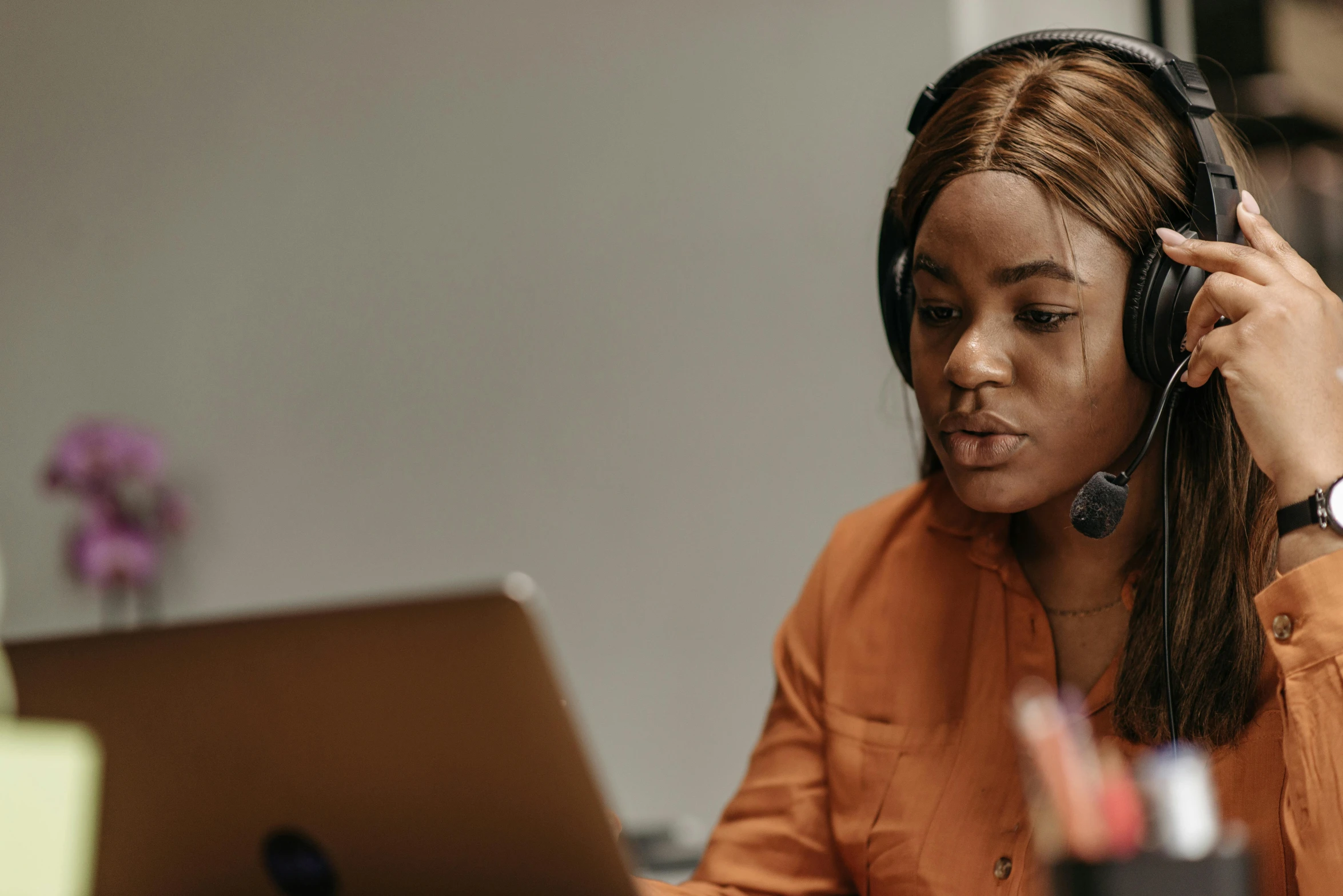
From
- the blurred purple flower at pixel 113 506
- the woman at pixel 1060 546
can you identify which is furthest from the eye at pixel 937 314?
the blurred purple flower at pixel 113 506

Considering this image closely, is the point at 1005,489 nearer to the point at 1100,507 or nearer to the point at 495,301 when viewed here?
the point at 1100,507

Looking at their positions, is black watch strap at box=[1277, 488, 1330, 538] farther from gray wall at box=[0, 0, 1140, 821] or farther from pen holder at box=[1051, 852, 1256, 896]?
gray wall at box=[0, 0, 1140, 821]

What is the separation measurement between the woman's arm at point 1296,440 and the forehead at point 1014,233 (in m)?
0.05

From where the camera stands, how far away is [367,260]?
2.13m

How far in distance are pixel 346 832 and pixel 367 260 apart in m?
1.60

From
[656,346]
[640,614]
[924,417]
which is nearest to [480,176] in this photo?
[656,346]

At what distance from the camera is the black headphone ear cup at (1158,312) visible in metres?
0.93

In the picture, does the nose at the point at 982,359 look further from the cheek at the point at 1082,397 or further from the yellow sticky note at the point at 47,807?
the yellow sticky note at the point at 47,807

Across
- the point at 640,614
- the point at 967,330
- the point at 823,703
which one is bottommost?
the point at 640,614

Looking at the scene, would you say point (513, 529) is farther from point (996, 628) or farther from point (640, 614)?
point (996, 628)

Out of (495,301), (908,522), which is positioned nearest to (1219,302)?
(908,522)

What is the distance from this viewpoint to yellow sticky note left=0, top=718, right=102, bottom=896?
2.35 feet

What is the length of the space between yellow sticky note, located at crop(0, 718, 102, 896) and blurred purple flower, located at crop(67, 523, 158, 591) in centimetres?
142

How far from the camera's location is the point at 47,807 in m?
0.83
